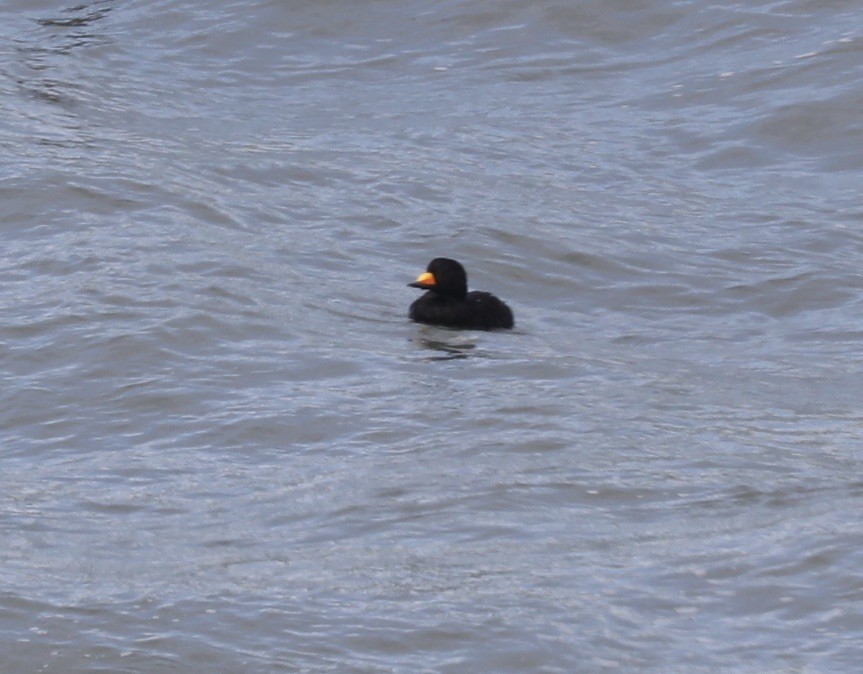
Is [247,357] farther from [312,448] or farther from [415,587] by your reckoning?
[415,587]

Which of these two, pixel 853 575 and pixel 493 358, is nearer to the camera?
pixel 853 575

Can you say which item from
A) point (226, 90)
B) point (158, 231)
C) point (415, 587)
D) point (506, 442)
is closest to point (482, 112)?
point (226, 90)

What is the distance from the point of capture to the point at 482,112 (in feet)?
56.0

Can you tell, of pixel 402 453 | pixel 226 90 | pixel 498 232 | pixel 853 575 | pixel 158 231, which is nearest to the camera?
pixel 853 575

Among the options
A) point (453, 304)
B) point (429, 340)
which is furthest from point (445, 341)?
point (453, 304)

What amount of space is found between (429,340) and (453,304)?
16.6 inches

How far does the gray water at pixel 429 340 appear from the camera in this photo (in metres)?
5.95

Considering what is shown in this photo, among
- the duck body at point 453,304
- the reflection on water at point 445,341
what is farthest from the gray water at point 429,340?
the duck body at point 453,304

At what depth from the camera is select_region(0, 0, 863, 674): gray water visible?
19.5 feet

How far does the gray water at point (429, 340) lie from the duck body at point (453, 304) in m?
0.16

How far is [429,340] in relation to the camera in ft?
35.4

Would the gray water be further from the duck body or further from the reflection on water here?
the duck body

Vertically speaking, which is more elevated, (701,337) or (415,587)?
(415,587)

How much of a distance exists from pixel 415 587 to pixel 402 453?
187 centimetres
